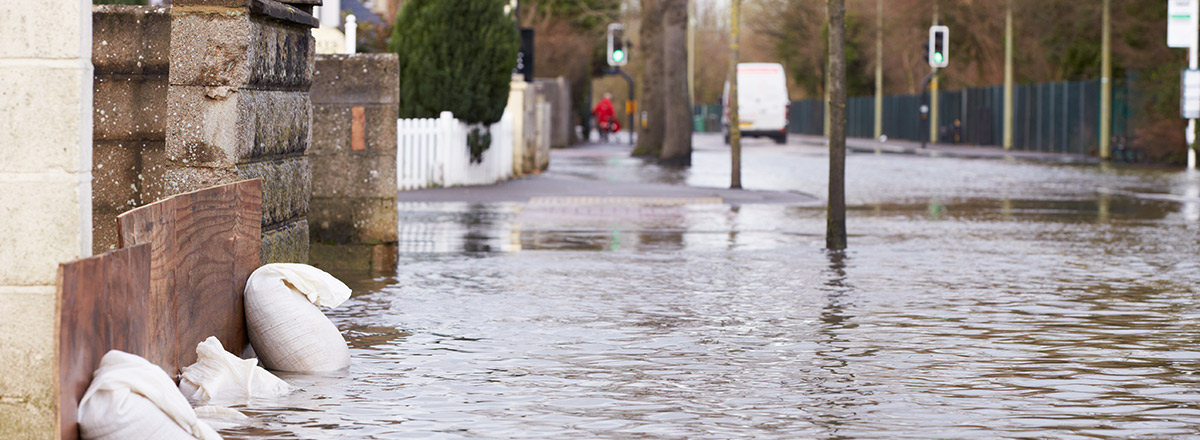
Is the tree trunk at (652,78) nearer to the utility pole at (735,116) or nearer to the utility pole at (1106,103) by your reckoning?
the utility pole at (1106,103)

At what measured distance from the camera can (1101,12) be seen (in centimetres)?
4809

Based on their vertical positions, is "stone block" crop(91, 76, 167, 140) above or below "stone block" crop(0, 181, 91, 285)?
above

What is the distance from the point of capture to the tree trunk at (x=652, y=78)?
4203 cm

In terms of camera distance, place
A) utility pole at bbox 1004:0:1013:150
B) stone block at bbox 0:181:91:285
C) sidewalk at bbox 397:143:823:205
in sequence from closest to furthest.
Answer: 1. stone block at bbox 0:181:91:285
2. sidewalk at bbox 397:143:823:205
3. utility pole at bbox 1004:0:1013:150

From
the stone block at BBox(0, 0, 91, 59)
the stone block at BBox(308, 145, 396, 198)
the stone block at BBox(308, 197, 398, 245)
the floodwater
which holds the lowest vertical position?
the floodwater

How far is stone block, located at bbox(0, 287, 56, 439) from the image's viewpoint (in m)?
5.87

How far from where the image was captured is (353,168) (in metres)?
14.2

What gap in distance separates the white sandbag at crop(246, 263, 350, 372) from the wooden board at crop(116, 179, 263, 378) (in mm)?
104

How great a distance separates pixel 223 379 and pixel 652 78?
1423 inches

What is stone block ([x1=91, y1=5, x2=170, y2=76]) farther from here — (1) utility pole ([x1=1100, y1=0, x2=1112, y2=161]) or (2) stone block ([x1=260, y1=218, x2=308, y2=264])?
(1) utility pole ([x1=1100, y1=0, x2=1112, y2=161])

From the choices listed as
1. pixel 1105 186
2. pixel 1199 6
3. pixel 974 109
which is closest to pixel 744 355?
pixel 1105 186

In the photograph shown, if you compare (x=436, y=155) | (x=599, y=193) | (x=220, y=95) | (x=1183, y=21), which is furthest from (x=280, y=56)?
(x=1183, y=21)

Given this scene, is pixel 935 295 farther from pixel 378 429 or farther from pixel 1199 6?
pixel 1199 6

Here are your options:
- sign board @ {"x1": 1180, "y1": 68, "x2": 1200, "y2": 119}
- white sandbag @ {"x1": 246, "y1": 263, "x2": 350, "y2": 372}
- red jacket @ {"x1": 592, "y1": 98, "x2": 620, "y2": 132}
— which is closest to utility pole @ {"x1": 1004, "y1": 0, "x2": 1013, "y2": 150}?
red jacket @ {"x1": 592, "y1": 98, "x2": 620, "y2": 132}
